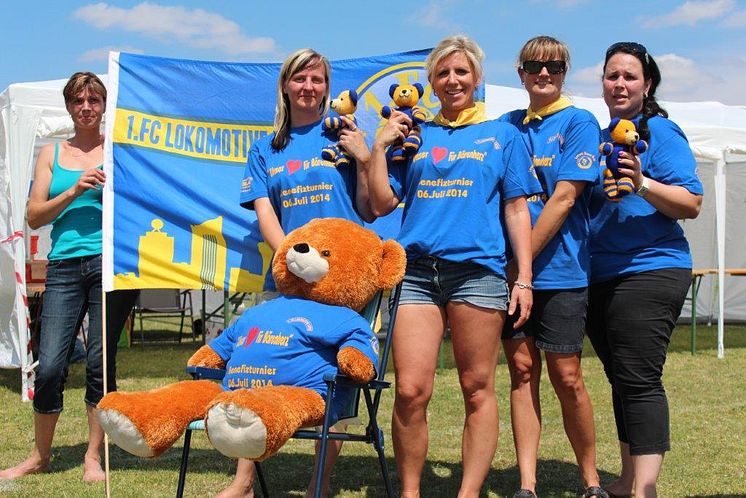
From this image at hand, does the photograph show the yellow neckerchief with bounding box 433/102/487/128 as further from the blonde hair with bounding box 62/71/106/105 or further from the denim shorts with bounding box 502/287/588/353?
the blonde hair with bounding box 62/71/106/105

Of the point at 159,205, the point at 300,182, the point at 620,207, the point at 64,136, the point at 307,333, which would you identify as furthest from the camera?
the point at 64,136

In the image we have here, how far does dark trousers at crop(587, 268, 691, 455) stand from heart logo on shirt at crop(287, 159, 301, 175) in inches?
55.9

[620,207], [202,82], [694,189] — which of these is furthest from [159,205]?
[694,189]

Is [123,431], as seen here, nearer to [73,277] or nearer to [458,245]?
[458,245]

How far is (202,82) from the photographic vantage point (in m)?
4.84

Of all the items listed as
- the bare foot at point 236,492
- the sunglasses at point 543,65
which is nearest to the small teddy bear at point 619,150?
the sunglasses at point 543,65

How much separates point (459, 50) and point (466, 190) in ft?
1.94

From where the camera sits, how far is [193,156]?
4801 mm

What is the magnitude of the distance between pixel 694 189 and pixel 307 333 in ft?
5.20

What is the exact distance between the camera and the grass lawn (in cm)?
430

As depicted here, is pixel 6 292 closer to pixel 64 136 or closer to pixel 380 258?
pixel 64 136

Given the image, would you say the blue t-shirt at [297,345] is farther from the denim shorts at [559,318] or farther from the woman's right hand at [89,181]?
the woman's right hand at [89,181]

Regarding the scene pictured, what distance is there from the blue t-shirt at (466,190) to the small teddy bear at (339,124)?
34 cm

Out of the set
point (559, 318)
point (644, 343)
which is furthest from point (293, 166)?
point (644, 343)
